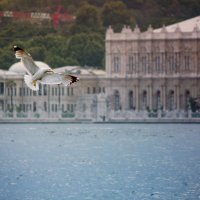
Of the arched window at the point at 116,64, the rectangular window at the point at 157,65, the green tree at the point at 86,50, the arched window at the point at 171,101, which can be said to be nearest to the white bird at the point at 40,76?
the arched window at the point at 171,101

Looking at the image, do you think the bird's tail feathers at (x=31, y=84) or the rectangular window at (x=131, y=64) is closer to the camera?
the bird's tail feathers at (x=31, y=84)

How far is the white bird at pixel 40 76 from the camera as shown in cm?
4675

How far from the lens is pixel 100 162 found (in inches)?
3477

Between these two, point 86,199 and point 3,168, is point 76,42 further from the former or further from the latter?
point 86,199

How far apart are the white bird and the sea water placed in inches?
717

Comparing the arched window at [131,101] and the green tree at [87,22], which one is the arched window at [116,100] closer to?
the arched window at [131,101]

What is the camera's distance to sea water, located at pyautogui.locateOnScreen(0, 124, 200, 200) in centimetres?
6856

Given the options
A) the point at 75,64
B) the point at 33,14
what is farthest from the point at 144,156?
the point at 33,14

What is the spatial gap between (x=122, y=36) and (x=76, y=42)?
11993mm

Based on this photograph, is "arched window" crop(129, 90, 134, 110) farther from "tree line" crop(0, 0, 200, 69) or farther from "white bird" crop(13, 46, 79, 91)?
"white bird" crop(13, 46, 79, 91)

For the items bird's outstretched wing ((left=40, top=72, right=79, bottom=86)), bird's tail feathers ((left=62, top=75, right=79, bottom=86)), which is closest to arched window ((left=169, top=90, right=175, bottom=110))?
bird's outstretched wing ((left=40, top=72, right=79, bottom=86))

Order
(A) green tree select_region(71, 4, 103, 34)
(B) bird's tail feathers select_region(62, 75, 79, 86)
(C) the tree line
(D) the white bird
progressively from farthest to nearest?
(A) green tree select_region(71, 4, 103, 34), (C) the tree line, (D) the white bird, (B) bird's tail feathers select_region(62, 75, 79, 86)

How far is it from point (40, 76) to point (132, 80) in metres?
101

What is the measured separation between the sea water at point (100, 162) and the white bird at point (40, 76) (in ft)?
59.7
